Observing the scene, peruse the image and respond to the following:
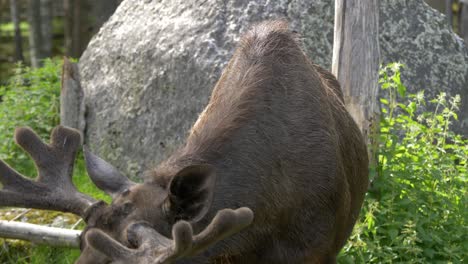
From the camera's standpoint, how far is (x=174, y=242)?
12.9 feet

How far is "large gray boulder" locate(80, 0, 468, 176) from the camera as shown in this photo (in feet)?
26.6

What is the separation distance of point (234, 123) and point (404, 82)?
150 inches

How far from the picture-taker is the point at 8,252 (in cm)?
730

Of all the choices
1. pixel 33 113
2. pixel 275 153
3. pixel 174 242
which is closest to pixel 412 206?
pixel 275 153

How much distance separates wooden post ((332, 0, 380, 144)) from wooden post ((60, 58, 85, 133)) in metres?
3.22

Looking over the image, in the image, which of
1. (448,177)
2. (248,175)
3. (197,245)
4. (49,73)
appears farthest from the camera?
(49,73)

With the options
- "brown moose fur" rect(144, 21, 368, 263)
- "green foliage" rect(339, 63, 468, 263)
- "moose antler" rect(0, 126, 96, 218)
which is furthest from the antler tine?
"green foliage" rect(339, 63, 468, 263)

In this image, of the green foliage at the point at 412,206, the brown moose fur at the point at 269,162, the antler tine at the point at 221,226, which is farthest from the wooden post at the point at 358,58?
the antler tine at the point at 221,226

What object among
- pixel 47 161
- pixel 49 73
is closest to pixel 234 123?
pixel 47 161

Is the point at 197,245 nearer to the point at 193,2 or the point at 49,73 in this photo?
the point at 193,2

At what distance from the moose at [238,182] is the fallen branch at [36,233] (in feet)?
6.86

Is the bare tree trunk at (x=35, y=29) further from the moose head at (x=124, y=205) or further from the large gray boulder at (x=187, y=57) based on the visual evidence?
the moose head at (x=124, y=205)

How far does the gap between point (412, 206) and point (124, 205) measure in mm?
2855

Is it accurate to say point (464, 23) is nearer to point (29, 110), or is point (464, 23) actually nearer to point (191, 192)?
point (29, 110)
